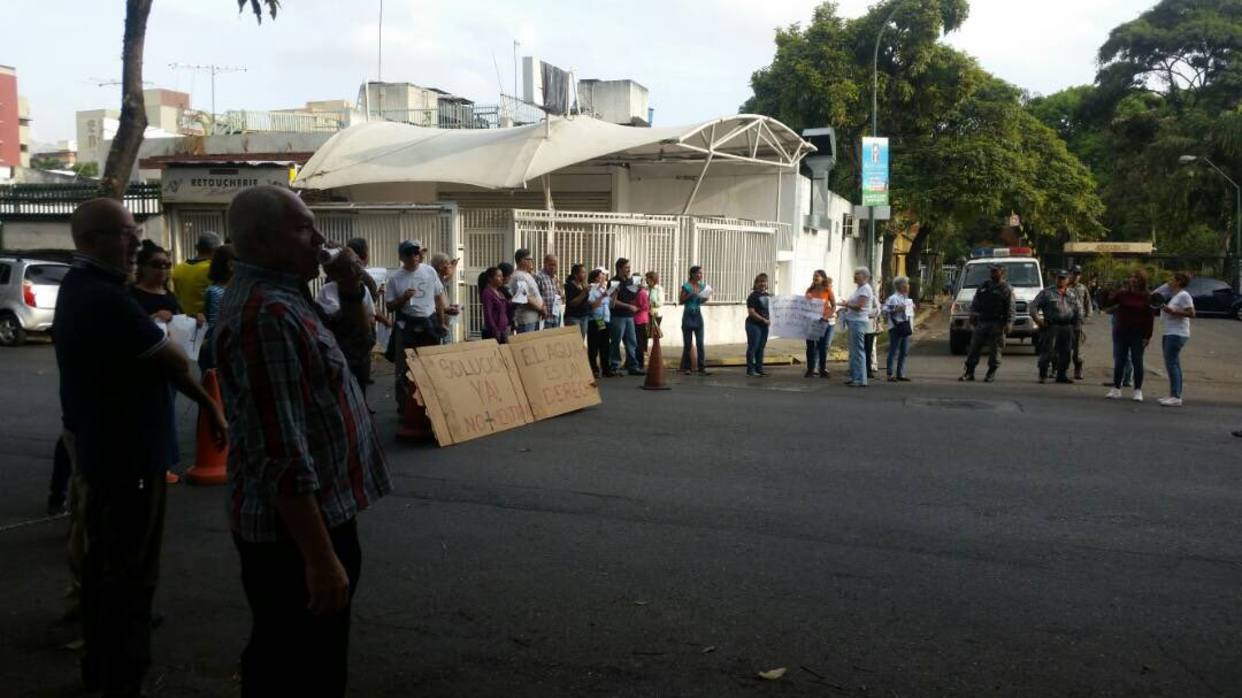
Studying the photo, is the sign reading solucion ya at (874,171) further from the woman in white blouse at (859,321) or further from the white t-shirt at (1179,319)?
the white t-shirt at (1179,319)

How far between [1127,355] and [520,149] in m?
11.7

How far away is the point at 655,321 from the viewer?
14.6 metres

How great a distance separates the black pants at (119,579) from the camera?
3.71 metres

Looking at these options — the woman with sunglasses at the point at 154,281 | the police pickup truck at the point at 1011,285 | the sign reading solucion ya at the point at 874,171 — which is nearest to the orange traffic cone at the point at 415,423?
the woman with sunglasses at the point at 154,281

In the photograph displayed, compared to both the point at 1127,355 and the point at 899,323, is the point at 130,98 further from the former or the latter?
the point at 1127,355

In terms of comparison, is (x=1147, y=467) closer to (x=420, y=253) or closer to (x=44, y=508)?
(x=420, y=253)

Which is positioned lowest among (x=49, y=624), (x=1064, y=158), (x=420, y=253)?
(x=49, y=624)

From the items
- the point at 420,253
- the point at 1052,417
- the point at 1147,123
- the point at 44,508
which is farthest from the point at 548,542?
the point at 1147,123

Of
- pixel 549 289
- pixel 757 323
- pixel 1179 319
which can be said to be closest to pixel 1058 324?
pixel 1179 319

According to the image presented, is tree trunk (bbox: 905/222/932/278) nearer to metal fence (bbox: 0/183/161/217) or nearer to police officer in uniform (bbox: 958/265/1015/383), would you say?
police officer in uniform (bbox: 958/265/1015/383)

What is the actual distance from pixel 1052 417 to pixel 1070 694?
7537 millimetres

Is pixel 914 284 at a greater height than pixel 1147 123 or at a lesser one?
lesser

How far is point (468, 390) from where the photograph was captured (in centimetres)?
927

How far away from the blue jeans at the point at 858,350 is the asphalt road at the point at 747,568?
13.2ft
